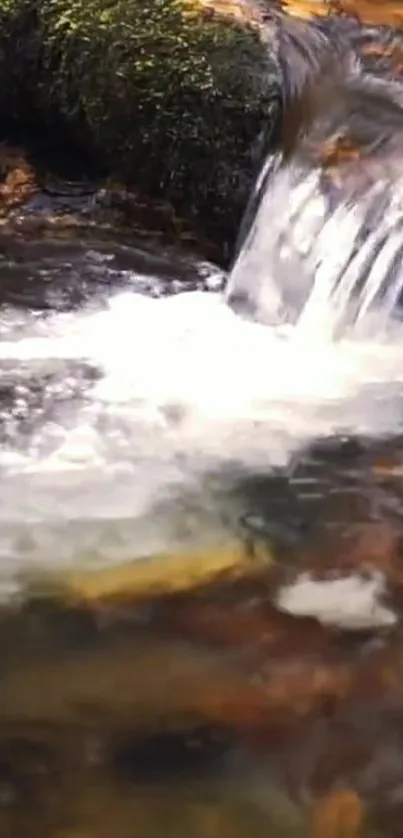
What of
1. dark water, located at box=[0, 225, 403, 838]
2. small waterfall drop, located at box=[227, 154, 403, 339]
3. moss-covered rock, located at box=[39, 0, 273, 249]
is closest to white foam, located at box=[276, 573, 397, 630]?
dark water, located at box=[0, 225, 403, 838]

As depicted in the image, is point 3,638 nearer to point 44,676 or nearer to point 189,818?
point 44,676

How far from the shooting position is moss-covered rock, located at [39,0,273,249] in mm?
4289

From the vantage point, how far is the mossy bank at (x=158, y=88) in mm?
4293

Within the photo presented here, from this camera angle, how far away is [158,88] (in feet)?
14.7

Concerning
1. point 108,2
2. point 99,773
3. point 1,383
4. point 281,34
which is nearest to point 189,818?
Result: point 99,773

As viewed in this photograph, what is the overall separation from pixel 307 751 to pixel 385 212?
2.15 metres

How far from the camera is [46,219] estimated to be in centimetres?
479

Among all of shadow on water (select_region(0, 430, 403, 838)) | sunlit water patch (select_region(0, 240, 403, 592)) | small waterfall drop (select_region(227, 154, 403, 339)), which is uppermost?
small waterfall drop (select_region(227, 154, 403, 339))

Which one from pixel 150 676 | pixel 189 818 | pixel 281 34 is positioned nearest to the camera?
pixel 189 818

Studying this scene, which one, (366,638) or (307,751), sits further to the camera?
(366,638)

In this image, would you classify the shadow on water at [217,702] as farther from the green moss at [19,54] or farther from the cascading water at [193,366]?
the green moss at [19,54]

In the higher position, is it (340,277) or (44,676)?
(340,277)

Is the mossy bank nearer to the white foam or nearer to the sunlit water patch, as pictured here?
the sunlit water patch

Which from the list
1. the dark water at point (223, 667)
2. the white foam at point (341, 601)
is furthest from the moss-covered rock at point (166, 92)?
the white foam at point (341, 601)
